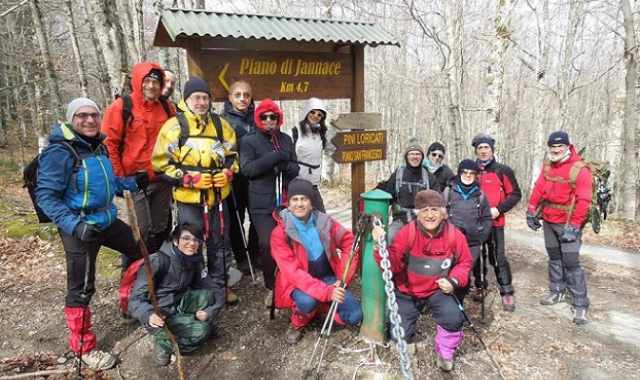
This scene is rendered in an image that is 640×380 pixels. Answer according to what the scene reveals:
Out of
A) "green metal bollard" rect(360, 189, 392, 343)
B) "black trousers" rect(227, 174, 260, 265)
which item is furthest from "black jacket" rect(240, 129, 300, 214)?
"green metal bollard" rect(360, 189, 392, 343)

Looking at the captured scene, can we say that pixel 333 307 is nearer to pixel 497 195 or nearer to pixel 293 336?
pixel 293 336

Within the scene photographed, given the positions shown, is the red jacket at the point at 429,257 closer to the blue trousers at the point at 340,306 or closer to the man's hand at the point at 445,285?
the man's hand at the point at 445,285

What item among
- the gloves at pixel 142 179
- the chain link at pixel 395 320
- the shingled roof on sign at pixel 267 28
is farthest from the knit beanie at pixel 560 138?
the gloves at pixel 142 179

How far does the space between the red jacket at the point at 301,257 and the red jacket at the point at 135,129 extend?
1.50 meters

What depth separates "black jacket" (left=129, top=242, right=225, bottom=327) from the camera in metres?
3.42

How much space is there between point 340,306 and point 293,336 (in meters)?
0.54

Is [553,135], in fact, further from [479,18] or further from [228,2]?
[228,2]

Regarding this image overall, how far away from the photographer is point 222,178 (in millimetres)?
3986

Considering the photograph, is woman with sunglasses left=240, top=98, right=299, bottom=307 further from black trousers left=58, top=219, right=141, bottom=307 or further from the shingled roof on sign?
black trousers left=58, top=219, right=141, bottom=307

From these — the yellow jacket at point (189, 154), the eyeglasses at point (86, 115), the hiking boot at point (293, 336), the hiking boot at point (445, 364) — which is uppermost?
the eyeglasses at point (86, 115)

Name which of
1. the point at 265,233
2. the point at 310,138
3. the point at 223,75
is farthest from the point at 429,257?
the point at 223,75

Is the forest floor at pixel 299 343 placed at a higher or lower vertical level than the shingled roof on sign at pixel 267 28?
lower

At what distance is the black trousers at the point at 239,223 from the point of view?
195 inches

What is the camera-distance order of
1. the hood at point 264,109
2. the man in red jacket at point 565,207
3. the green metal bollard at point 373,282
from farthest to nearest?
the man in red jacket at point 565,207 → the hood at point 264,109 → the green metal bollard at point 373,282
